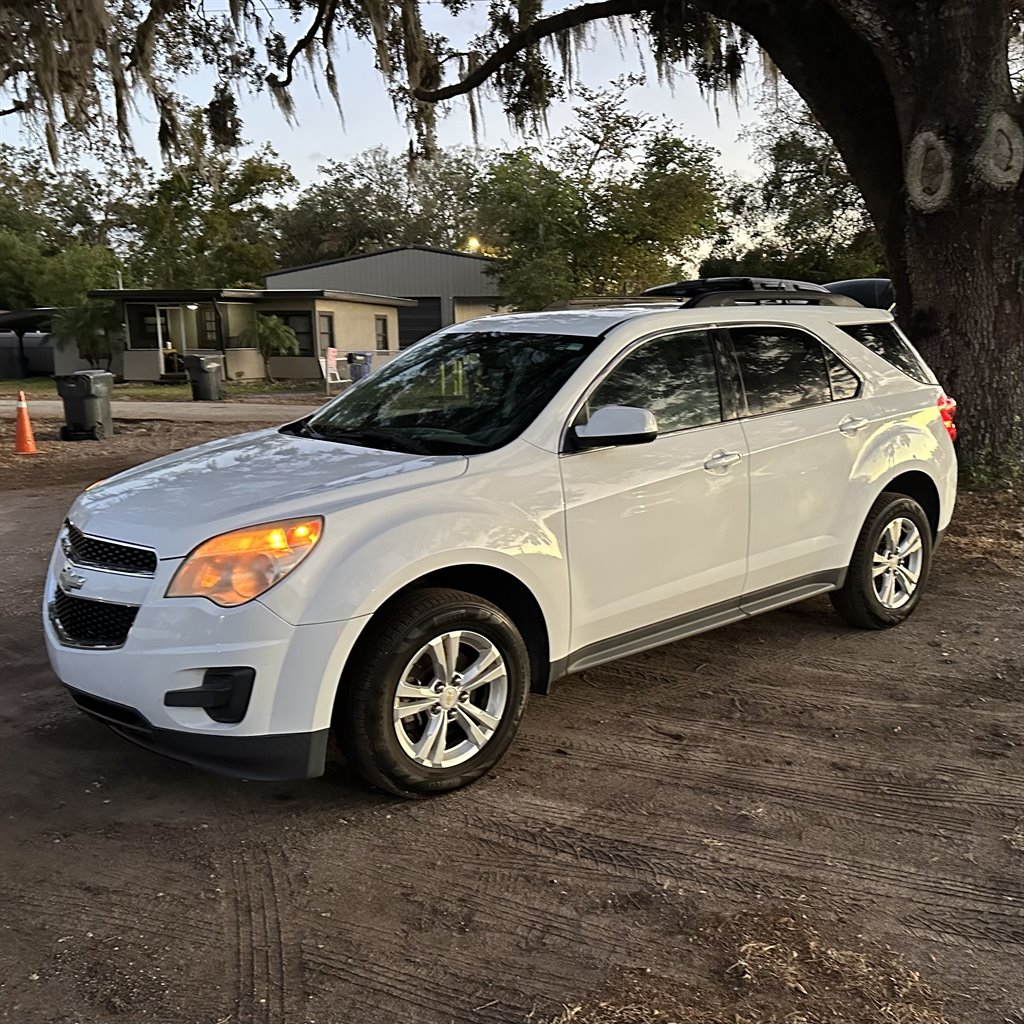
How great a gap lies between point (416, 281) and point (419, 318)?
5.03 ft

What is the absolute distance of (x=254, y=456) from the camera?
435 cm

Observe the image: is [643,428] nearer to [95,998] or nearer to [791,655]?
[791,655]

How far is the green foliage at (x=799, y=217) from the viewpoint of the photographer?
34281 millimetres

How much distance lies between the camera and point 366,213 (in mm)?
62250

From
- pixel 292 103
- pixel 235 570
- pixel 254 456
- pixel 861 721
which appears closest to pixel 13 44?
pixel 292 103

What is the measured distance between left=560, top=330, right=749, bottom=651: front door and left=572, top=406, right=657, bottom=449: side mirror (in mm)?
89

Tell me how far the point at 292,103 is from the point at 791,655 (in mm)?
10349

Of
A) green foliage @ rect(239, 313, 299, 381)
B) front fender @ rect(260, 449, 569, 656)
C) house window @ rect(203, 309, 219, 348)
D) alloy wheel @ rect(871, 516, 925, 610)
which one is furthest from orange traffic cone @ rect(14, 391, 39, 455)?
house window @ rect(203, 309, 219, 348)

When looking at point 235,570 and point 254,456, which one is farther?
point 254,456

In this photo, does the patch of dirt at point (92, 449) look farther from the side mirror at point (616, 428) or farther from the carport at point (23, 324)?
the carport at point (23, 324)

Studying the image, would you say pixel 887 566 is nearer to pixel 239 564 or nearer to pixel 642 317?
pixel 642 317

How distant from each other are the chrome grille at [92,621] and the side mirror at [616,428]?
1834 millimetres

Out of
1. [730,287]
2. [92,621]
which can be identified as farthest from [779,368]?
[92,621]

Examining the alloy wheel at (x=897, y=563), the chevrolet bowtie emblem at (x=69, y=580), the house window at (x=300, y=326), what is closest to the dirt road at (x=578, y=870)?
the alloy wheel at (x=897, y=563)
